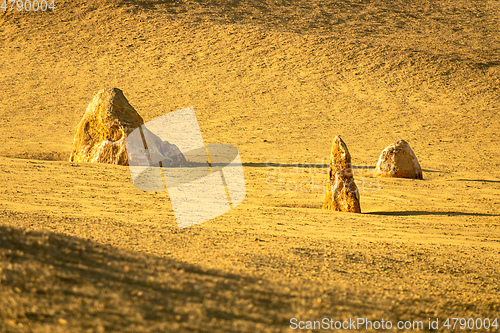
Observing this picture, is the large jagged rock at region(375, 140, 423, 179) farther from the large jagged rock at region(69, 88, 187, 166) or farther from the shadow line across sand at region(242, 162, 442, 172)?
the large jagged rock at region(69, 88, 187, 166)

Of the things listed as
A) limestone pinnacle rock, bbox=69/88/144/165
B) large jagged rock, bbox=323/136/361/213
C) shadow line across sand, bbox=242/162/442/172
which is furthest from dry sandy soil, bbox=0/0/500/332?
limestone pinnacle rock, bbox=69/88/144/165

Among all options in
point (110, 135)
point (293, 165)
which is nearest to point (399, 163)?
point (293, 165)

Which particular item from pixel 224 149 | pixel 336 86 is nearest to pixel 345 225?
pixel 224 149

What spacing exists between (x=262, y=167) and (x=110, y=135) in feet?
8.48

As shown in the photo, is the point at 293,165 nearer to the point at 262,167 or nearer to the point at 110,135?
the point at 262,167

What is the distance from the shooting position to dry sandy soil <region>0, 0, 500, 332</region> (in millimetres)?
2652

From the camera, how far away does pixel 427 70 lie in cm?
1709

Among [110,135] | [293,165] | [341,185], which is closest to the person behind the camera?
[341,185]

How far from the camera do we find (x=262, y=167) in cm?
866

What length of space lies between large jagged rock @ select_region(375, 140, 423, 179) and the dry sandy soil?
13.2 inches

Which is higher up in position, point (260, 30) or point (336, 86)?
point (260, 30)

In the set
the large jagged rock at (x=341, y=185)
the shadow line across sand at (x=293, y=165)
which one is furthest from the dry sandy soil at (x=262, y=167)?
the large jagged rock at (x=341, y=185)

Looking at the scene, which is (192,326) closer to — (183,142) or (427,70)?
(183,142)

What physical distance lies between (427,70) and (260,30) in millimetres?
6488
